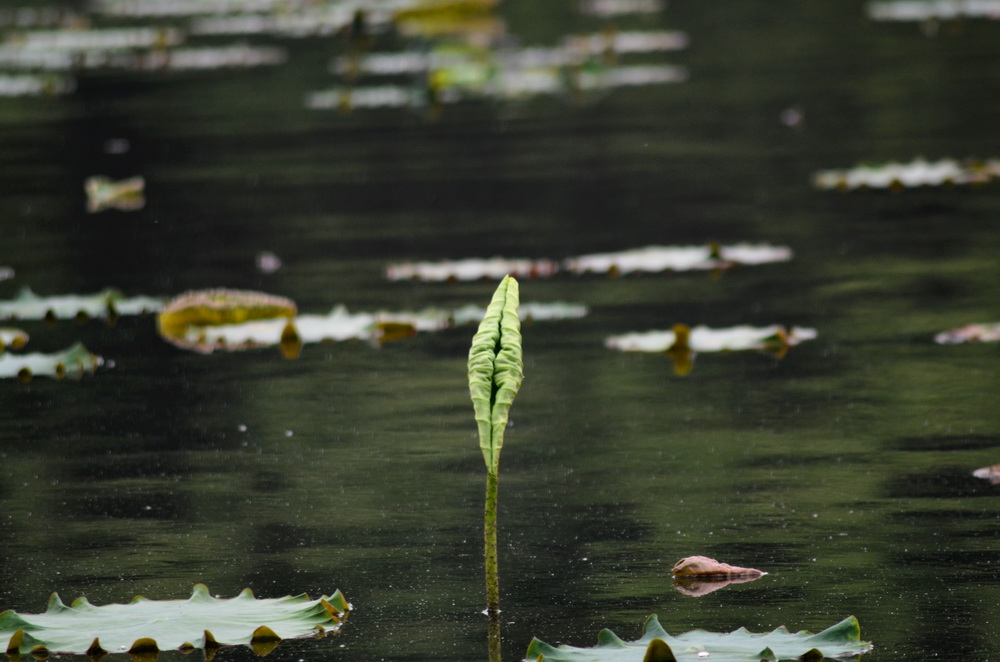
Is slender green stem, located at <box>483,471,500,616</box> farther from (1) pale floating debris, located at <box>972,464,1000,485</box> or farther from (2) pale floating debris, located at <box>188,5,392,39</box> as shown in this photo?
(2) pale floating debris, located at <box>188,5,392,39</box>

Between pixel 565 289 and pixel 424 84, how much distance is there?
6.97m

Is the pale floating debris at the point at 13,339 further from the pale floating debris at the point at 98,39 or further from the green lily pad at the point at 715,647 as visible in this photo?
the pale floating debris at the point at 98,39

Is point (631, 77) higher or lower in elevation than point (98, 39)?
lower

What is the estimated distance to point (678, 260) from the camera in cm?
575

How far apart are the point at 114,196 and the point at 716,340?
13.6 ft

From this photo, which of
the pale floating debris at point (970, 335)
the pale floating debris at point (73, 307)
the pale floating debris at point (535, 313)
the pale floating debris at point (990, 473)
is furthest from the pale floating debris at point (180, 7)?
the pale floating debris at point (990, 473)

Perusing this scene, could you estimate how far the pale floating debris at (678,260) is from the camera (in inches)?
226

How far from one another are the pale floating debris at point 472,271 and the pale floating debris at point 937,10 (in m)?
10.2

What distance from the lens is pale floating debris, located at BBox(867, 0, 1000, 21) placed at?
50.2 feet

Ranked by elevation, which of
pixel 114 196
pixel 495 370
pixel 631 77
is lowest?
pixel 495 370

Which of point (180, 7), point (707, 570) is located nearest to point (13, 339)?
point (707, 570)

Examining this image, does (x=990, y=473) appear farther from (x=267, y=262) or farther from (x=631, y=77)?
(x=631, y=77)

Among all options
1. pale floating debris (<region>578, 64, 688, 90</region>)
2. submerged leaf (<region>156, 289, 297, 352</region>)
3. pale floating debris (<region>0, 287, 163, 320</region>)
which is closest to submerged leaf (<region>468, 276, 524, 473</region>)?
submerged leaf (<region>156, 289, 297, 352</region>)

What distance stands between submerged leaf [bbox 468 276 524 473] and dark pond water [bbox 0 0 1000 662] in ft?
1.10
